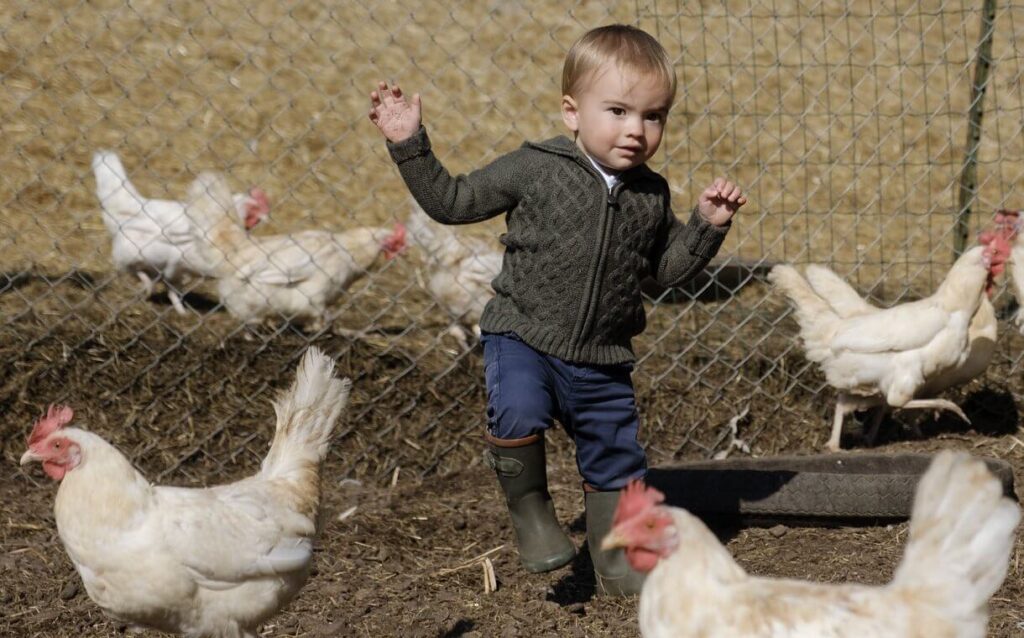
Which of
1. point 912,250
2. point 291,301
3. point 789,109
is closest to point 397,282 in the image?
point 291,301

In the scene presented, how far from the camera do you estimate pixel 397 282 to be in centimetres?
→ 700

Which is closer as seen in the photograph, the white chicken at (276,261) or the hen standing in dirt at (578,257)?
the hen standing in dirt at (578,257)

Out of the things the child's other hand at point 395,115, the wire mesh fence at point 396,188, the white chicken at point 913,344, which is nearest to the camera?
the child's other hand at point 395,115

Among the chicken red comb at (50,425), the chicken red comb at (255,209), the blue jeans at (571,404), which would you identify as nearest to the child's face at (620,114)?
the blue jeans at (571,404)

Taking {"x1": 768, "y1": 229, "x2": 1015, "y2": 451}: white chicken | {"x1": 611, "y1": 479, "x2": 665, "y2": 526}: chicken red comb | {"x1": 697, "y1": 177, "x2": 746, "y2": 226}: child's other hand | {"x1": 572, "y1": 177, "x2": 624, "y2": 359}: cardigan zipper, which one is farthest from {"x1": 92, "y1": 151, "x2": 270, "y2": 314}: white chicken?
{"x1": 611, "y1": 479, "x2": 665, "y2": 526}: chicken red comb

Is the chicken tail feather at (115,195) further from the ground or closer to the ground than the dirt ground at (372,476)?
further from the ground

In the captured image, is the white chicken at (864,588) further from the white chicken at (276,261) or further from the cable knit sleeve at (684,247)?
the white chicken at (276,261)

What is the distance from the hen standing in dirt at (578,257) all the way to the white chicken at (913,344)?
79.3 inches

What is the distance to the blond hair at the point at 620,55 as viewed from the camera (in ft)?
11.4

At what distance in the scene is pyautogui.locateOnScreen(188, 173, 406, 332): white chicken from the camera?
6066mm

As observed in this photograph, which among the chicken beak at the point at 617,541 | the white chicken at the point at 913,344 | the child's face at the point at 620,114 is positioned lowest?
the chicken beak at the point at 617,541

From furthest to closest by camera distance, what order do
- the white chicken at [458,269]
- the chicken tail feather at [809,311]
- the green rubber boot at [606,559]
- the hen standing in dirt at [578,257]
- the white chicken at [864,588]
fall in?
1. the white chicken at [458,269]
2. the chicken tail feather at [809,311]
3. the green rubber boot at [606,559]
4. the hen standing in dirt at [578,257]
5. the white chicken at [864,588]

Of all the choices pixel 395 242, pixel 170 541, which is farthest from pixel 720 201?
pixel 395 242

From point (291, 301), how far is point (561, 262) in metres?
2.75
